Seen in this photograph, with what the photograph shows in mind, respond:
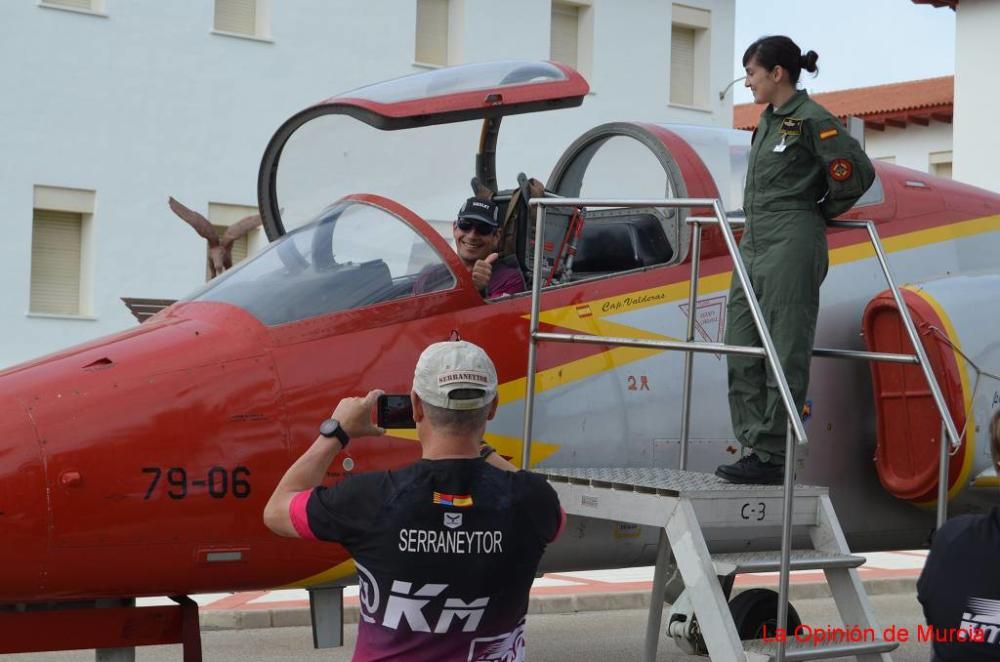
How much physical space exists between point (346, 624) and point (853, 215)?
525 centimetres

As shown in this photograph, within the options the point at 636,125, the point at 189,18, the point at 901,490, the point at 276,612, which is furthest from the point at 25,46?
the point at 901,490

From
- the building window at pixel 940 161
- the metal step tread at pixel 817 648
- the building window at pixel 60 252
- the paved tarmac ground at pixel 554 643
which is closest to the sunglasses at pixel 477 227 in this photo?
the metal step tread at pixel 817 648

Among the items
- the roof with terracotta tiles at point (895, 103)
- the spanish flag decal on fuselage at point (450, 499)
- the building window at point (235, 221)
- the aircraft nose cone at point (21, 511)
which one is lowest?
the aircraft nose cone at point (21, 511)

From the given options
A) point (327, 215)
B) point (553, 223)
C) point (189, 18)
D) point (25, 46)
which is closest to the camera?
point (327, 215)

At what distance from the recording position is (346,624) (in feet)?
34.9

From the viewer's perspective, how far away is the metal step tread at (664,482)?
535 cm

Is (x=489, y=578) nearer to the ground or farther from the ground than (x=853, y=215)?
nearer to the ground

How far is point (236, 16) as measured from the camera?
2295cm

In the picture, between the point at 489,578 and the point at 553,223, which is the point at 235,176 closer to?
the point at 553,223

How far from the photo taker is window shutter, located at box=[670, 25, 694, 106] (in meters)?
28.7

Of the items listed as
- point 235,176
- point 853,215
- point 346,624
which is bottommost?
point 346,624

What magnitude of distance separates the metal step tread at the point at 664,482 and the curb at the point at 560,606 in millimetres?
2957

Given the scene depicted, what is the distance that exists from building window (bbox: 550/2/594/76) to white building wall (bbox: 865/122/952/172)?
1186 cm

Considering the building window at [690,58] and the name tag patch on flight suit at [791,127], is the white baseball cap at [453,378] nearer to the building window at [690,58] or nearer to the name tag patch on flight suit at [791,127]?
the name tag patch on flight suit at [791,127]
